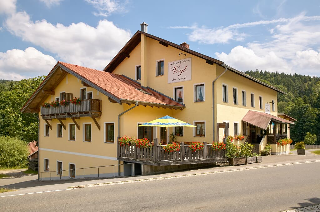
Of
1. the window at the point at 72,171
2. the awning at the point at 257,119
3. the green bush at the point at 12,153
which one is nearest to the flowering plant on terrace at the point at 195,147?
the awning at the point at 257,119

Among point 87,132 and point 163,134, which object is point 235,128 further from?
point 87,132

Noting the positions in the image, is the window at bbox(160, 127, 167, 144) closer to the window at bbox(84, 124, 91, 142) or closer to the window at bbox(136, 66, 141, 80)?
the window at bbox(84, 124, 91, 142)

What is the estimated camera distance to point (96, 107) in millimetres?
18234

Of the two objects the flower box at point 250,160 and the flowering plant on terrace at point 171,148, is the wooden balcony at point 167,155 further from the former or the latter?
the flower box at point 250,160

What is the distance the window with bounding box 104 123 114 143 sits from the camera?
1812 cm

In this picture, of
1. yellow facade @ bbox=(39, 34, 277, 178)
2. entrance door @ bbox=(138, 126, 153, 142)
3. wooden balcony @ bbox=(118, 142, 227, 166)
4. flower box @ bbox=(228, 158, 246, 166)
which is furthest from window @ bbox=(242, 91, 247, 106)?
entrance door @ bbox=(138, 126, 153, 142)

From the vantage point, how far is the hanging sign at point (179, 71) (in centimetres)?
2033

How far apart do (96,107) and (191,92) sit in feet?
21.8

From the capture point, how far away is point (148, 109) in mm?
18797

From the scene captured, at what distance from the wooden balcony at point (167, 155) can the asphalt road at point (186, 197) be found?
255 cm

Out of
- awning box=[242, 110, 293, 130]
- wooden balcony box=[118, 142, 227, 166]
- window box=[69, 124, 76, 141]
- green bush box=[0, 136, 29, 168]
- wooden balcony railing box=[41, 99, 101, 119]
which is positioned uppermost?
wooden balcony railing box=[41, 99, 101, 119]

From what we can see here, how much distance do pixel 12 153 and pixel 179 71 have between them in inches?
1024

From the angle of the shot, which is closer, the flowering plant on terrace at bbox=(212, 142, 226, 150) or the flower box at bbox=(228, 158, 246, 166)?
the flowering plant on terrace at bbox=(212, 142, 226, 150)

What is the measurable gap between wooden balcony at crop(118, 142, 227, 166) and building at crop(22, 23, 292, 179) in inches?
56.5
